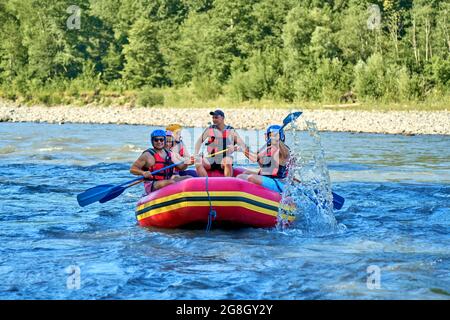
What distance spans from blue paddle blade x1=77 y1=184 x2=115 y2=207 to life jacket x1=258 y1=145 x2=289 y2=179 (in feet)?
5.77

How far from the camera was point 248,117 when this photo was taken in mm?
27984

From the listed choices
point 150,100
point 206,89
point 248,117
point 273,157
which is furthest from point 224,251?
point 150,100

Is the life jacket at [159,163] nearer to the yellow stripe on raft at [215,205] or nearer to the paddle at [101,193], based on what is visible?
the paddle at [101,193]

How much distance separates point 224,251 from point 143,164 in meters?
1.71

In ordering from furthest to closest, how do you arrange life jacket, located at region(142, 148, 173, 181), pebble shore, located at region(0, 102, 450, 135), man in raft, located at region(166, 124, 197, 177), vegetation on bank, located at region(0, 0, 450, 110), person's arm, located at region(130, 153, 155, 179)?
vegetation on bank, located at region(0, 0, 450, 110) < pebble shore, located at region(0, 102, 450, 135) < man in raft, located at region(166, 124, 197, 177) < life jacket, located at region(142, 148, 173, 181) < person's arm, located at region(130, 153, 155, 179)

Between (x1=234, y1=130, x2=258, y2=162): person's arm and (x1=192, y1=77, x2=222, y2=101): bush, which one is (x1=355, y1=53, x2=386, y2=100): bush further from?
(x1=234, y1=130, x2=258, y2=162): person's arm

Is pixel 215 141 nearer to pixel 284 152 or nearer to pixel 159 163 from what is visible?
pixel 159 163

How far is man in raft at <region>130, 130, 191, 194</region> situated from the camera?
334 inches

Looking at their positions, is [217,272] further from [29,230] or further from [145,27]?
[145,27]

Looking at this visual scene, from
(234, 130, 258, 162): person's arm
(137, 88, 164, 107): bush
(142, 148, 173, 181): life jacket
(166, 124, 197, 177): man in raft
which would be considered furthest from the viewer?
(137, 88, 164, 107): bush

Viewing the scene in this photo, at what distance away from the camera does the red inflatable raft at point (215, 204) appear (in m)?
7.72

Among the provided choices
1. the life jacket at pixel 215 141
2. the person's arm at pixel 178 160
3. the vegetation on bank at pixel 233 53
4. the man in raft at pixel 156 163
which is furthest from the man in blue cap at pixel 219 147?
the vegetation on bank at pixel 233 53

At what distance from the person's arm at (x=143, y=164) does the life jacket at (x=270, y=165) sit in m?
1.27

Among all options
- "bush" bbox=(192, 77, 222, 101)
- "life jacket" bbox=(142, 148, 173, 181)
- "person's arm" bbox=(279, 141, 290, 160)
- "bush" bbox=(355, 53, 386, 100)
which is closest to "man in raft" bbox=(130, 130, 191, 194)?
"life jacket" bbox=(142, 148, 173, 181)
